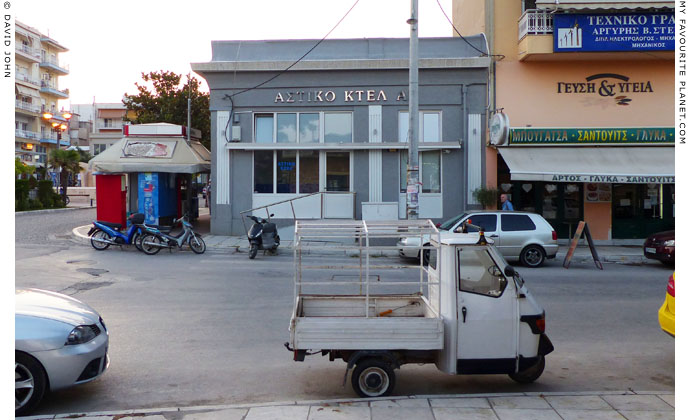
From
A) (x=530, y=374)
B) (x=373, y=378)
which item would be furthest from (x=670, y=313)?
(x=373, y=378)

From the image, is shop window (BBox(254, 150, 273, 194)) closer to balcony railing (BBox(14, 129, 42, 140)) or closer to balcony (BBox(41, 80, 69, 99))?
balcony railing (BBox(14, 129, 42, 140))

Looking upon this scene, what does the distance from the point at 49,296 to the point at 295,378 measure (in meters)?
2.76

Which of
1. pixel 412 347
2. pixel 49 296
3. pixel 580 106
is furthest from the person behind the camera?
pixel 580 106

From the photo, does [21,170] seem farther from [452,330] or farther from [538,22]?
[452,330]

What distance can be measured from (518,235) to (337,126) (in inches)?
333


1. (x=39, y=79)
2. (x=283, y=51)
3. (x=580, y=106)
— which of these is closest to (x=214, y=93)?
(x=283, y=51)

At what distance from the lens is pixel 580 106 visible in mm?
20516

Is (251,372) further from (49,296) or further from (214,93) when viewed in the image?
(214,93)

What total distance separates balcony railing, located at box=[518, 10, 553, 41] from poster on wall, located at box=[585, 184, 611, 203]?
5.53 m

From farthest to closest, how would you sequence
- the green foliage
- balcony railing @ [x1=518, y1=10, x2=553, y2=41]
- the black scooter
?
1. the green foliage
2. balcony railing @ [x1=518, y1=10, x2=553, y2=41]
3. the black scooter

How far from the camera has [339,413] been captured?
520 centimetres

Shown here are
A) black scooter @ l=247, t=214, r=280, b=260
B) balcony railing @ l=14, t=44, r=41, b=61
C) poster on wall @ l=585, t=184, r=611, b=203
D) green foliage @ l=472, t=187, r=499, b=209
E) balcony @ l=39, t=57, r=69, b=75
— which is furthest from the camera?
balcony @ l=39, t=57, r=69, b=75

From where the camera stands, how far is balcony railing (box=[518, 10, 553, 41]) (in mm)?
19391

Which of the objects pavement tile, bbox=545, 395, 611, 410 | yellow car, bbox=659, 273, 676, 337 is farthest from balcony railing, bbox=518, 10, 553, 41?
pavement tile, bbox=545, 395, 611, 410
